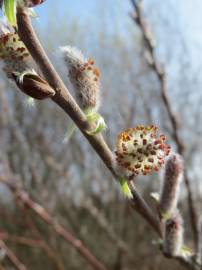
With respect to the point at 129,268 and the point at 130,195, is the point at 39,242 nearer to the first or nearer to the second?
the point at 130,195

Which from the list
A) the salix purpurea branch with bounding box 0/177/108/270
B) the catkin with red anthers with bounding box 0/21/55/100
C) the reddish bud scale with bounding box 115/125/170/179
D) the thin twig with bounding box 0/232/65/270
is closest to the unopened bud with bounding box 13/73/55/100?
the catkin with red anthers with bounding box 0/21/55/100

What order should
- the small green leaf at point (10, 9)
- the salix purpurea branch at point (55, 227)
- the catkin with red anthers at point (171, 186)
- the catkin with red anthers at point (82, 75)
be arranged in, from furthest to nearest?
the salix purpurea branch at point (55, 227)
the catkin with red anthers at point (171, 186)
the catkin with red anthers at point (82, 75)
the small green leaf at point (10, 9)

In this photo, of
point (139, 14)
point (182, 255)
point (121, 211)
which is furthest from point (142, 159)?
point (121, 211)

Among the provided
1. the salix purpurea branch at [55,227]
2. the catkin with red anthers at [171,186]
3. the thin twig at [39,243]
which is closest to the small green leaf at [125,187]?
the catkin with red anthers at [171,186]

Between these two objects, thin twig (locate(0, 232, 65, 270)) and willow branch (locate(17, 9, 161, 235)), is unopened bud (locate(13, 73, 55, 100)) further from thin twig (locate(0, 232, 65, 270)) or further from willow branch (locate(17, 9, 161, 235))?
thin twig (locate(0, 232, 65, 270))

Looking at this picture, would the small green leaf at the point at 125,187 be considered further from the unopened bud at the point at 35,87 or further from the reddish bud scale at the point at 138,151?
the unopened bud at the point at 35,87

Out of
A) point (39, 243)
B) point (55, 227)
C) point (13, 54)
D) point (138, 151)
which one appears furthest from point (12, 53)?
point (39, 243)
